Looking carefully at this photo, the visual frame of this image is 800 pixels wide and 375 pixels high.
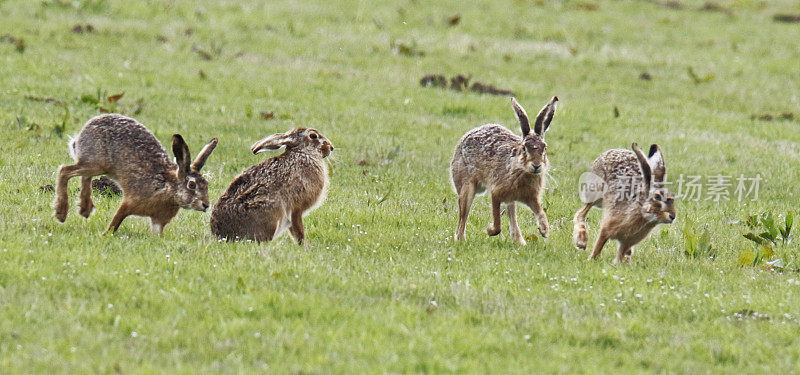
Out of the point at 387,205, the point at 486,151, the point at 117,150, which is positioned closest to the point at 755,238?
the point at 486,151

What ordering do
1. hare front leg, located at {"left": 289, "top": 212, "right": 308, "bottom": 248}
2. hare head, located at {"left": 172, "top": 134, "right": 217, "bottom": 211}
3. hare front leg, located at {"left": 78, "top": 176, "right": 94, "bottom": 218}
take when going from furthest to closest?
hare front leg, located at {"left": 78, "top": 176, "right": 94, "bottom": 218}, hare front leg, located at {"left": 289, "top": 212, "right": 308, "bottom": 248}, hare head, located at {"left": 172, "top": 134, "right": 217, "bottom": 211}

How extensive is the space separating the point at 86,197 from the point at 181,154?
1487 millimetres

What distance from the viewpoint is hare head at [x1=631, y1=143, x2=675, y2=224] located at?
10164 mm

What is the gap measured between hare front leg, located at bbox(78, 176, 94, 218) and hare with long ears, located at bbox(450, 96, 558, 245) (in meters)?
4.21

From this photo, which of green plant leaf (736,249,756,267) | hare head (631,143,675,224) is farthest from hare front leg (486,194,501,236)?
green plant leaf (736,249,756,267)

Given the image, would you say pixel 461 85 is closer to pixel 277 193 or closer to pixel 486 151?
pixel 486 151

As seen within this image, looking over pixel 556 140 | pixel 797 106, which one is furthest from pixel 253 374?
pixel 797 106

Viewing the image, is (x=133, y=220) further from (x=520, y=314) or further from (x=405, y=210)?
(x=520, y=314)

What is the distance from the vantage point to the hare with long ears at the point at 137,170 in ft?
32.7

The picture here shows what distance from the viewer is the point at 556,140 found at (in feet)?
59.2

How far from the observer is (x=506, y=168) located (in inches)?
448

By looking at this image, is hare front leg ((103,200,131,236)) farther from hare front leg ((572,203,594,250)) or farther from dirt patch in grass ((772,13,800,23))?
dirt patch in grass ((772,13,800,23))

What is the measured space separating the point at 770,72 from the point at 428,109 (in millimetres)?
10993

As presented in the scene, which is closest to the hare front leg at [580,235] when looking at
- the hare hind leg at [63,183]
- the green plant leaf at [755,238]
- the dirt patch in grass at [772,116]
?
the green plant leaf at [755,238]
